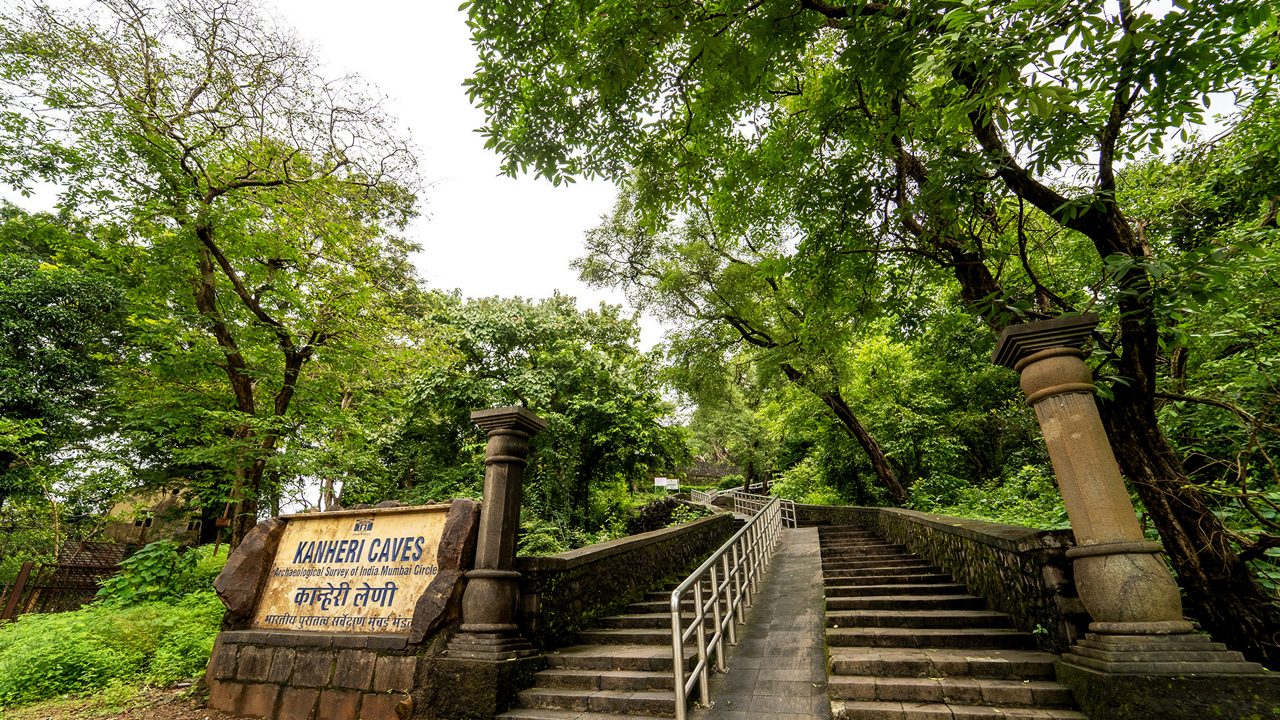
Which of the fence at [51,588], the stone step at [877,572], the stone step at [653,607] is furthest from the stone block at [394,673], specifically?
the fence at [51,588]

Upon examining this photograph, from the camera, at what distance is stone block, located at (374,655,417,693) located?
4.71m

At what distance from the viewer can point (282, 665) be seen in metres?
5.29

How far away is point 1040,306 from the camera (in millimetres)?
4691

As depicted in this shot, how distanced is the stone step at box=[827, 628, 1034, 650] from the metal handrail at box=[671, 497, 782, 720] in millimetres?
1129

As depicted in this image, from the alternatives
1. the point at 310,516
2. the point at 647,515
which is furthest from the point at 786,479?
the point at 310,516

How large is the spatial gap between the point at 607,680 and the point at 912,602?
3.76 meters

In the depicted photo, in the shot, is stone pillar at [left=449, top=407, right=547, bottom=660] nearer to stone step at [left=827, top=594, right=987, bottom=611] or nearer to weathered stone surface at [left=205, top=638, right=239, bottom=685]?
weathered stone surface at [left=205, top=638, right=239, bottom=685]

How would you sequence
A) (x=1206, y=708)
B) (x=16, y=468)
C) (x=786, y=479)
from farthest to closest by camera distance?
(x=786, y=479)
(x=16, y=468)
(x=1206, y=708)

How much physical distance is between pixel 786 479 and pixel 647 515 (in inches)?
380

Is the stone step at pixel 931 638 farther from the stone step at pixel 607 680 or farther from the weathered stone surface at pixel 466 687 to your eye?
the weathered stone surface at pixel 466 687

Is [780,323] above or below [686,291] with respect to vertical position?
below

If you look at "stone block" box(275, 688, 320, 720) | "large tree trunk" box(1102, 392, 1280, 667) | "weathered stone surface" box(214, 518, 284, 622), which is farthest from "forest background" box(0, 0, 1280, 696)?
"stone block" box(275, 688, 320, 720)

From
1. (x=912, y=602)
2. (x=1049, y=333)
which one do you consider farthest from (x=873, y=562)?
(x=1049, y=333)

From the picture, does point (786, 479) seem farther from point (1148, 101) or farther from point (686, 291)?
point (1148, 101)
